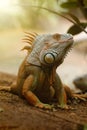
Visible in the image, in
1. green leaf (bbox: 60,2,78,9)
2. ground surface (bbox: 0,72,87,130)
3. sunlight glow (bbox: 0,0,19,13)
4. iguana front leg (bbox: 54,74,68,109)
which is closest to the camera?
ground surface (bbox: 0,72,87,130)

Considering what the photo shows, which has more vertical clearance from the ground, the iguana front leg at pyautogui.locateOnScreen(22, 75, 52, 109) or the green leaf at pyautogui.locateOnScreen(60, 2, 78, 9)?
the green leaf at pyautogui.locateOnScreen(60, 2, 78, 9)

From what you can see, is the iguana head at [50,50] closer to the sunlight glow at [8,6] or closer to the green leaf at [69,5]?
the green leaf at [69,5]

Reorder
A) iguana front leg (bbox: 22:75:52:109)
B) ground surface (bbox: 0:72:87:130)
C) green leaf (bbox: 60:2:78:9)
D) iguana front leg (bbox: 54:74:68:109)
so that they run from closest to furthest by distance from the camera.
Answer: ground surface (bbox: 0:72:87:130), iguana front leg (bbox: 22:75:52:109), iguana front leg (bbox: 54:74:68:109), green leaf (bbox: 60:2:78:9)

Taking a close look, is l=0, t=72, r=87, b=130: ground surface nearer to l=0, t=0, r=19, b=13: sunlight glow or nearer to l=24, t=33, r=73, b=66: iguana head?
l=24, t=33, r=73, b=66: iguana head

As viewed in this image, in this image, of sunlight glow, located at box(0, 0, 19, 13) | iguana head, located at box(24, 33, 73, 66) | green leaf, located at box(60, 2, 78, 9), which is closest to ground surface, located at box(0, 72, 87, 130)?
iguana head, located at box(24, 33, 73, 66)

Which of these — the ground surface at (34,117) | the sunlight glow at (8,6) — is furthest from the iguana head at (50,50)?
the sunlight glow at (8,6)

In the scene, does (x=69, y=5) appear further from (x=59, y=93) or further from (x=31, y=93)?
(x=31, y=93)

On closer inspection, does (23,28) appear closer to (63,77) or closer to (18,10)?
(18,10)

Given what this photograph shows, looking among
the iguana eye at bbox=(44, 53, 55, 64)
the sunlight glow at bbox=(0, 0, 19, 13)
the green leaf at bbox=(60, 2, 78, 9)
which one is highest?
the sunlight glow at bbox=(0, 0, 19, 13)
